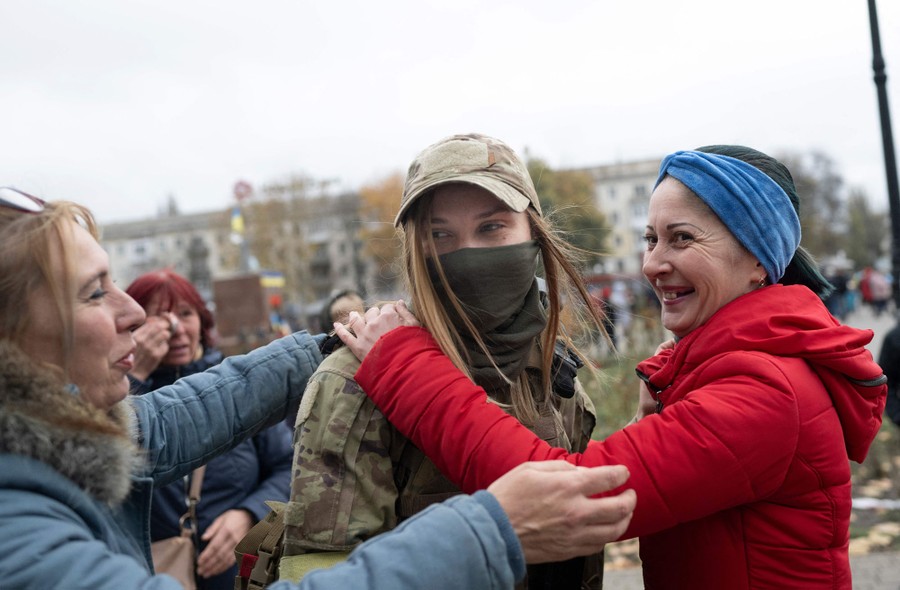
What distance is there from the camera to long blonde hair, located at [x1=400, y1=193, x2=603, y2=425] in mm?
2129

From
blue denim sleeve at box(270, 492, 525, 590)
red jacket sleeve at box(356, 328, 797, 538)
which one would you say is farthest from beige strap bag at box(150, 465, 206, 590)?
blue denim sleeve at box(270, 492, 525, 590)

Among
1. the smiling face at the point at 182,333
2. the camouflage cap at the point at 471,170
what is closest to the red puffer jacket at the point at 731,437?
the camouflage cap at the point at 471,170

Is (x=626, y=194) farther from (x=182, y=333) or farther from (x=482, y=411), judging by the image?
(x=482, y=411)

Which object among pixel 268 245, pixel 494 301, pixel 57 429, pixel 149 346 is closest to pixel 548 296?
pixel 494 301

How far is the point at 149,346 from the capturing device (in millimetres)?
3609

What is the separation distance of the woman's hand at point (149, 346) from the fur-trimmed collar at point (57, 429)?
208cm

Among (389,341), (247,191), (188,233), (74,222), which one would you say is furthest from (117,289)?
(188,233)

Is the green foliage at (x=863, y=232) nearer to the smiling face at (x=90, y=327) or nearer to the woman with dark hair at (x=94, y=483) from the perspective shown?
the woman with dark hair at (x=94, y=483)

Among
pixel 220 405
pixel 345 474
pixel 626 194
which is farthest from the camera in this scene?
pixel 626 194

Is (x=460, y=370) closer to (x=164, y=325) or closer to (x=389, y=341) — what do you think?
(x=389, y=341)

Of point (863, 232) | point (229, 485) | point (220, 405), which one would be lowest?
point (863, 232)

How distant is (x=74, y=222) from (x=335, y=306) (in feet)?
12.5

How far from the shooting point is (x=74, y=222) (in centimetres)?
167

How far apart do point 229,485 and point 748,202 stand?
2.73 m
